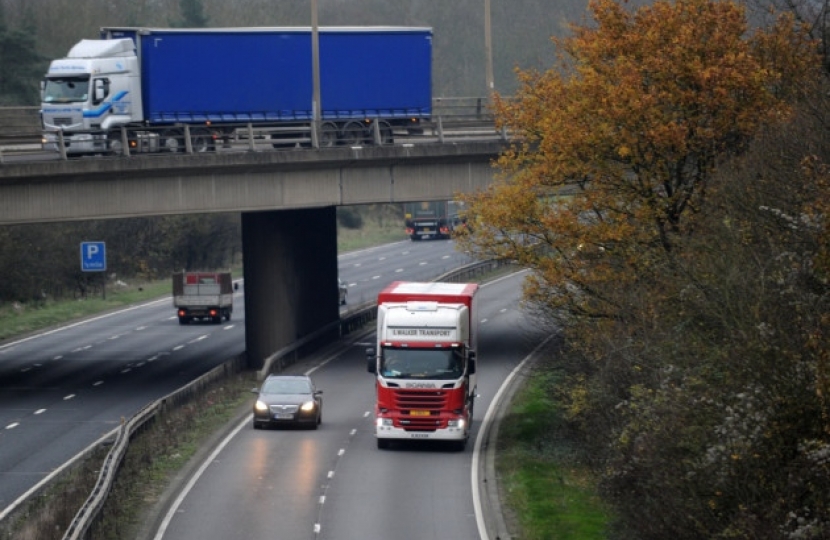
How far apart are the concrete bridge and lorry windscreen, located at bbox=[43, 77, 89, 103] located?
6.11 m

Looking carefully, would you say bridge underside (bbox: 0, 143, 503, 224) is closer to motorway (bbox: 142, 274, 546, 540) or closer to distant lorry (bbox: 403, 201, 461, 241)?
motorway (bbox: 142, 274, 546, 540)

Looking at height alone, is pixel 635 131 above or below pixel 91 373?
above

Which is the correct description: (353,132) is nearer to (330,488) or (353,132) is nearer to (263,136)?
(263,136)

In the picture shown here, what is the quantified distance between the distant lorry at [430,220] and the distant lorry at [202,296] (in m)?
43.2

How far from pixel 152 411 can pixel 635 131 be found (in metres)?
13.8

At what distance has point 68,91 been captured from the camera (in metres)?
48.8

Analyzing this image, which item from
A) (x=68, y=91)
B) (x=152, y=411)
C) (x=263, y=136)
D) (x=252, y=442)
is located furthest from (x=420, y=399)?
(x=68, y=91)

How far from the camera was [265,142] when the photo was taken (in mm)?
47344

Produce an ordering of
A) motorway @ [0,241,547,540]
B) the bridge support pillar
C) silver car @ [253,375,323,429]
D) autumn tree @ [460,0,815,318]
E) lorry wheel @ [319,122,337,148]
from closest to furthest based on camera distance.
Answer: motorway @ [0,241,547,540], autumn tree @ [460,0,815,318], silver car @ [253,375,323,429], lorry wheel @ [319,122,337,148], the bridge support pillar

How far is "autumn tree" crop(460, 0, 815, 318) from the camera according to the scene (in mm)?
31906

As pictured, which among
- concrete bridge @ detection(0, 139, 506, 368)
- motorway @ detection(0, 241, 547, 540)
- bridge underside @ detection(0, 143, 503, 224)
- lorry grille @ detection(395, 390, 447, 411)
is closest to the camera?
motorway @ detection(0, 241, 547, 540)

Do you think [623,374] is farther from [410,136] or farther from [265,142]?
[410,136]

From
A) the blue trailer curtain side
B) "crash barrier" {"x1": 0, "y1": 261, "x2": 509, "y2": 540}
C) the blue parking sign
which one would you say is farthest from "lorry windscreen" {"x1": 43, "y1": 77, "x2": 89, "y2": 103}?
the blue parking sign

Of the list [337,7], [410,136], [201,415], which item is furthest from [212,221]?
[201,415]
